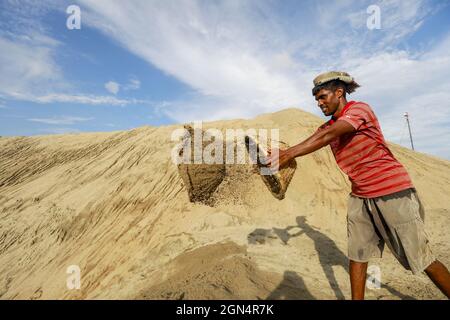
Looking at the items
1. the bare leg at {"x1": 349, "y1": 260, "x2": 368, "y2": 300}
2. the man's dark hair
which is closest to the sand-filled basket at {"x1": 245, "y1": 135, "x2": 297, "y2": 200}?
the man's dark hair

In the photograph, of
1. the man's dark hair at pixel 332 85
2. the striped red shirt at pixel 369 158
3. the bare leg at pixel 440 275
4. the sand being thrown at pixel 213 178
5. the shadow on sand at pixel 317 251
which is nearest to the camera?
the bare leg at pixel 440 275

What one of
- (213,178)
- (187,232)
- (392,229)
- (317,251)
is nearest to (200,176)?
(213,178)

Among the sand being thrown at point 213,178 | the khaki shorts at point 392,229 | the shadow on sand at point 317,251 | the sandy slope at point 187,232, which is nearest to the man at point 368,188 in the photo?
the khaki shorts at point 392,229

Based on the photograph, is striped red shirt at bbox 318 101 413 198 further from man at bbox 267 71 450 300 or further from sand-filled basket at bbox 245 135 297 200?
sand-filled basket at bbox 245 135 297 200

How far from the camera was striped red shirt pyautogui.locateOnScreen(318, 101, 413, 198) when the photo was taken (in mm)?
2000

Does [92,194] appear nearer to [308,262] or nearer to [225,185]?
[225,185]

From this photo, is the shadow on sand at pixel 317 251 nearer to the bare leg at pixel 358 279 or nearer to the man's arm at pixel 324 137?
the bare leg at pixel 358 279

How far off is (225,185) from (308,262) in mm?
2426

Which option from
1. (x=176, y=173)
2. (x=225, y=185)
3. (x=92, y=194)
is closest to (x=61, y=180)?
(x=92, y=194)

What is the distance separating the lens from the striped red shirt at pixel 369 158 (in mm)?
2000

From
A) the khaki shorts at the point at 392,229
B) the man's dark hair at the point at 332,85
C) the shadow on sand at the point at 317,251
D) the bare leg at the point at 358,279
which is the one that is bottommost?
the shadow on sand at the point at 317,251

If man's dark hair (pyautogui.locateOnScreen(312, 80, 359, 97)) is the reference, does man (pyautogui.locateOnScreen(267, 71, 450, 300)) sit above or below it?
below

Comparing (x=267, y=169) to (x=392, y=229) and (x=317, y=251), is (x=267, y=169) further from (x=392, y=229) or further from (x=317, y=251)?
(x=317, y=251)
